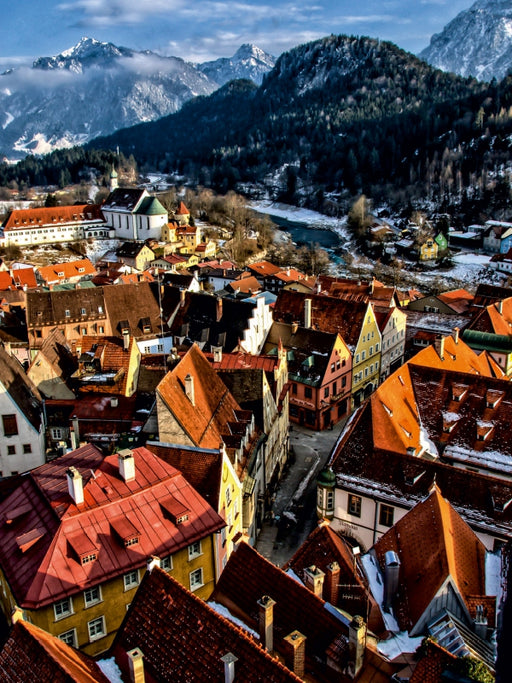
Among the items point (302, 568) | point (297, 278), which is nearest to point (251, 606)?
point (302, 568)

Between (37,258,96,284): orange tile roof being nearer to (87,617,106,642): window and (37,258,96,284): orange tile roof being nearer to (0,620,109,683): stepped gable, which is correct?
(87,617,106,642): window

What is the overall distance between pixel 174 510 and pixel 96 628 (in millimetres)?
6528

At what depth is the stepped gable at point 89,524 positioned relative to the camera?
27719 mm

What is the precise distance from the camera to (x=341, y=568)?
27422 mm

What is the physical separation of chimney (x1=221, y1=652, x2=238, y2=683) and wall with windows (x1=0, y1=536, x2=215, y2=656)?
11.8 metres

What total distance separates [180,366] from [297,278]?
78223mm

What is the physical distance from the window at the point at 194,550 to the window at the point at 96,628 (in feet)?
17.1

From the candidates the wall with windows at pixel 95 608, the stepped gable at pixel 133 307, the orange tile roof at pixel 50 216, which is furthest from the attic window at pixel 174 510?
the orange tile roof at pixel 50 216

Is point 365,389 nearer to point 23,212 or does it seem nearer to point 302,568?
point 302,568

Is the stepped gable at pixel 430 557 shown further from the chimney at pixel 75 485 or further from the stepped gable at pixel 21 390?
the stepped gable at pixel 21 390

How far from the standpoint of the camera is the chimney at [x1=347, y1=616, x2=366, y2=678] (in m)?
20.6

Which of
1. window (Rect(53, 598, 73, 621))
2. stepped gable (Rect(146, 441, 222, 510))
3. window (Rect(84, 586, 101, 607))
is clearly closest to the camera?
window (Rect(53, 598, 73, 621))

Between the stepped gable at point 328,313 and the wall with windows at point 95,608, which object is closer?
the wall with windows at point 95,608

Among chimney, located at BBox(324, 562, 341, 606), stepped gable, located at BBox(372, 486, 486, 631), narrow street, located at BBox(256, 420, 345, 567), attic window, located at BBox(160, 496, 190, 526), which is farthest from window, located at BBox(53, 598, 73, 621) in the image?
narrow street, located at BBox(256, 420, 345, 567)
